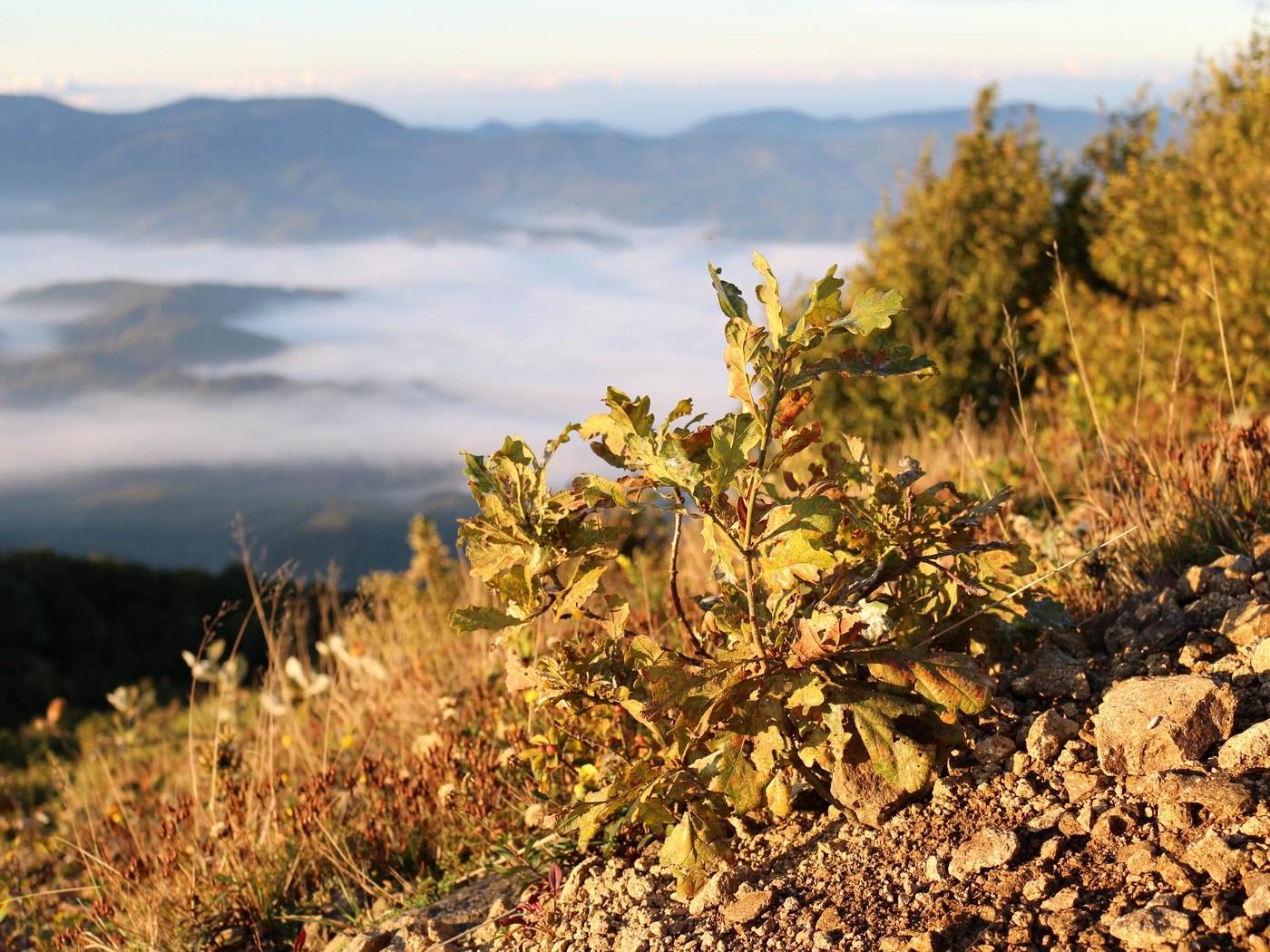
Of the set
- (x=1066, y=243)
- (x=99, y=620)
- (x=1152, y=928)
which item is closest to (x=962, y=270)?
(x=1066, y=243)

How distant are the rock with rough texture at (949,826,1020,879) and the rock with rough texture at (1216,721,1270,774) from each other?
422mm

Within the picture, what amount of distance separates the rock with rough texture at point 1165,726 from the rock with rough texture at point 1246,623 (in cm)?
33

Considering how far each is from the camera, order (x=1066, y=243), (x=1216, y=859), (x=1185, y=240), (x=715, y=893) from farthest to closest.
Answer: (x=1066, y=243) → (x=1185, y=240) → (x=715, y=893) → (x=1216, y=859)

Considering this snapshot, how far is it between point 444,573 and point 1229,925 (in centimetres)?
725

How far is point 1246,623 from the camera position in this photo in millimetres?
2252

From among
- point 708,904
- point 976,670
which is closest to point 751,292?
point 976,670

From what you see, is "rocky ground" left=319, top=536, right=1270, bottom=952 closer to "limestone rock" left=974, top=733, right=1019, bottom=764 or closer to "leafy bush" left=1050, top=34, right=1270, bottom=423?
"limestone rock" left=974, top=733, right=1019, bottom=764

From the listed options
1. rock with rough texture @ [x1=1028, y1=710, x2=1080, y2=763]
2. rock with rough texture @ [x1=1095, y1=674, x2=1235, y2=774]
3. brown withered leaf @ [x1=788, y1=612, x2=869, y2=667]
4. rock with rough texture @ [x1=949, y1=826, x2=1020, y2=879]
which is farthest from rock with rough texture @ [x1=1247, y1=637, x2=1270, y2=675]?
brown withered leaf @ [x1=788, y1=612, x2=869, y2=667]

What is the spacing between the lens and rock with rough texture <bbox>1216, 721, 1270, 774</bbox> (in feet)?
6.08

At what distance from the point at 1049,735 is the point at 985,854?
359 millimetres

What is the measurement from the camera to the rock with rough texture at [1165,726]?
192 centimetres

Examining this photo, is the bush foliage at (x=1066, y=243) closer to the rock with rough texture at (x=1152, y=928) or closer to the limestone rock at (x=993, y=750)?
the limestone rock at (x=993, y=750)

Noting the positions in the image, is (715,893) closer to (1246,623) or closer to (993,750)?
(993,750)

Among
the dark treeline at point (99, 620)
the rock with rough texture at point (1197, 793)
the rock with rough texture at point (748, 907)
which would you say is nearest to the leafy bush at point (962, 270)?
the rock with rough texture at point (1197, 793)
